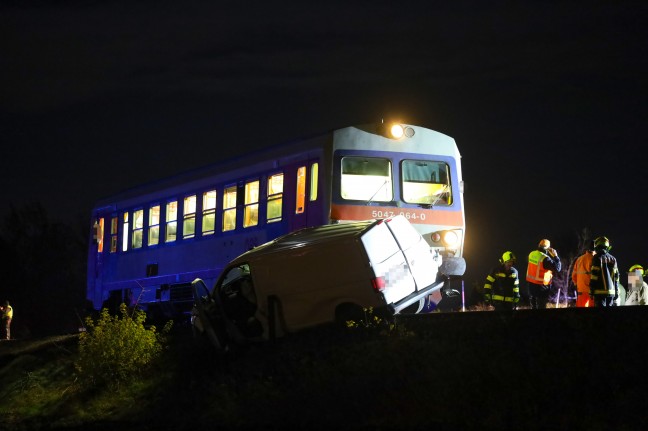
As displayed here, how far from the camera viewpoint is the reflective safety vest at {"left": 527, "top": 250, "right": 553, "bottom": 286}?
15203 millimetres

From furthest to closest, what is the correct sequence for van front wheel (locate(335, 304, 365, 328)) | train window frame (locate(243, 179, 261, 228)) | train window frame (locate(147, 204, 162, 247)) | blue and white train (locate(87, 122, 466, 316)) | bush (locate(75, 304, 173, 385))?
1. train window frame (locate(147, 204, 162, 247))
2. train window frame (locate(243, 179, 261, 228))
3. blue and white train (locate(87, 122, 466, 316))
4. bush (locate(75, 304, 173, 385))
5. van front wheel (locate(335, 304, 365, 328))

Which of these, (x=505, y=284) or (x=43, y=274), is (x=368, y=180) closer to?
(x=505, y=284)

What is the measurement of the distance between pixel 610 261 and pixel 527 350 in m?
3.91

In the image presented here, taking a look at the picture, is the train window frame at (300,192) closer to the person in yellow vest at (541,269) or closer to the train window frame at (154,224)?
the person in yellow vest at (541,269)

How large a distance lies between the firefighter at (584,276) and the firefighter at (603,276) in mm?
208

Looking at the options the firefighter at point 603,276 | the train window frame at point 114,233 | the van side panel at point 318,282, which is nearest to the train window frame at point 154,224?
the train window frame at point 114,233

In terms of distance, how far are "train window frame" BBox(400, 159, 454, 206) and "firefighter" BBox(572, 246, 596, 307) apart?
3.35 meters

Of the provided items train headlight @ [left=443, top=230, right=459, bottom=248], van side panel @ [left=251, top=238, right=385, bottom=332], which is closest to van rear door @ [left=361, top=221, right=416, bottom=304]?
van side panel @ [left=251, top=238, right=385, bottom=332]

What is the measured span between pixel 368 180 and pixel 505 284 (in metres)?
3.01

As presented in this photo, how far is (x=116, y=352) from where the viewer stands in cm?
1429

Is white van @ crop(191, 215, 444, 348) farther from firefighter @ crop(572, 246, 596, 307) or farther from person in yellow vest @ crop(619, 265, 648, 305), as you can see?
person in yellow vest @ crop(619, 265, 648, 305)

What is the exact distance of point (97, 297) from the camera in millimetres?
24484

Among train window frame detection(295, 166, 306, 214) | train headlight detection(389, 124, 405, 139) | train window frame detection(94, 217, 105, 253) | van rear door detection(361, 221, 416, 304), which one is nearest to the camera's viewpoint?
van rear door detection(361, 221, 416, 304)

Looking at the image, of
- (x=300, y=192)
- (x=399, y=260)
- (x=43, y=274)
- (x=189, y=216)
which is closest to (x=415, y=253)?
(x=399, y=260)
